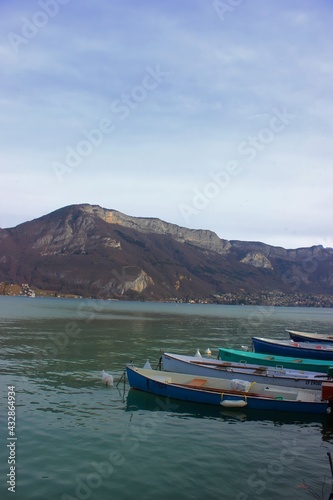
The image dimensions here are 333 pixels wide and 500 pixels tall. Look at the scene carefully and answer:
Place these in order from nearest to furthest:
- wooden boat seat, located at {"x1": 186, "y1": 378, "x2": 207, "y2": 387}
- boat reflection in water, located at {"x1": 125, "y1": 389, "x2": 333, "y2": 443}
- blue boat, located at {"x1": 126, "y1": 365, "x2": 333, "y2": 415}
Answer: boat reflection in water, located at {"x1": 125, "y1": 389, "x2": 333, "y2": 443}, blue boat, located at {"x1": 126, "y1": 365, "x2": 333, "y2": 415}, wooden boat seat, located at {"x1": 186, "y1": 378, "x2": 207, "y2": 387}

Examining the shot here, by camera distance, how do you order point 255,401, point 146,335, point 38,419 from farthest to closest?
point 146,335
point 255,401
point 38,419

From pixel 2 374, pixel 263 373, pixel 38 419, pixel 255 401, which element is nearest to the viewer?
pixel 38 419

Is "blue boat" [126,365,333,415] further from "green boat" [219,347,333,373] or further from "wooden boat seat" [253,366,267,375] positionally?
"green boat" [219,347,333,373]

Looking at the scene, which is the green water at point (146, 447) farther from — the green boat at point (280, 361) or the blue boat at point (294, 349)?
the blue boat at point (294, 349)

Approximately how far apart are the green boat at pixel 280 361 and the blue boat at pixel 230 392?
1079 cm

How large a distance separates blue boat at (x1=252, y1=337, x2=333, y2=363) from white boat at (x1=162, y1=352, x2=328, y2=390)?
686 inches

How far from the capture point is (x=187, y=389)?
2705cm

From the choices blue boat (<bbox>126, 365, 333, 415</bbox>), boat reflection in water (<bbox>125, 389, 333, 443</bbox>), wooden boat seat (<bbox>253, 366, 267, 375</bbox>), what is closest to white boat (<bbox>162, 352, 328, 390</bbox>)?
wooden boat seat (<bbox>253, 366, 267, 375</bbox>)

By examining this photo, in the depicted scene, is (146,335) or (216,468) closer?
(216,468)

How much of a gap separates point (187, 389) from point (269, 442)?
7.03 meters

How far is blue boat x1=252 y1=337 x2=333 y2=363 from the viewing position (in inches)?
1913

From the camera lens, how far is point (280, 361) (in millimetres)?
40469

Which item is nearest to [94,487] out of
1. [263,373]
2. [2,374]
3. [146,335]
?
[263,373]

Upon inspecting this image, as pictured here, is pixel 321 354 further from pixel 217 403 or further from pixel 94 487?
pixel 94 487
